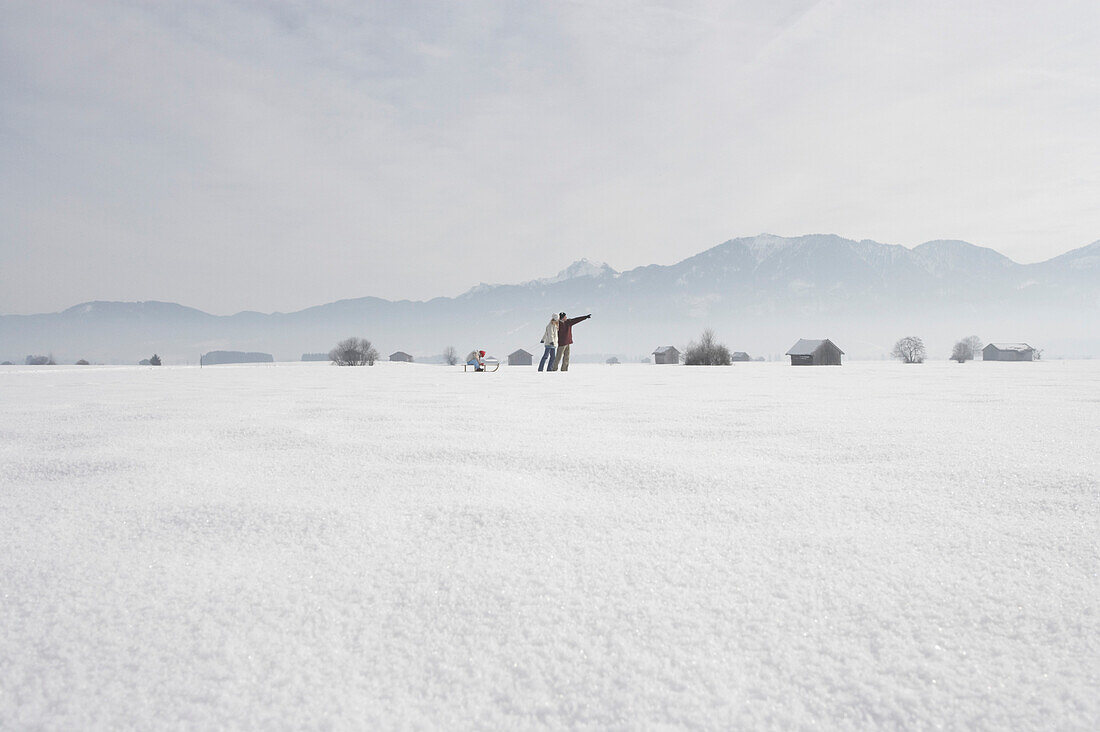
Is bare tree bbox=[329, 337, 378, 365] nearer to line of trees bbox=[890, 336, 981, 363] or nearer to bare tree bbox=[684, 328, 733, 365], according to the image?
bare tree bbox=[684, 328, 733, 365]

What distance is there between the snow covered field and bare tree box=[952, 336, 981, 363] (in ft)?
318

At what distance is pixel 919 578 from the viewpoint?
59.7 inches

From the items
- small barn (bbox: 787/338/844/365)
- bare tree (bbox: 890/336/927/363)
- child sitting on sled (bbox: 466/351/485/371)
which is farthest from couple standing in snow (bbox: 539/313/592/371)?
bare tree (bbox: 890/336/927/363)

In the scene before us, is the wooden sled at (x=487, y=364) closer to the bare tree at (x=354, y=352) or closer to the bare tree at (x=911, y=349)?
the bare tree at (x=354, y=352)

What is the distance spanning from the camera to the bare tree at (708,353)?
1914 inches

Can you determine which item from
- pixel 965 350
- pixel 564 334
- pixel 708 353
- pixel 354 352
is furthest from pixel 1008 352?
pixel 564 334

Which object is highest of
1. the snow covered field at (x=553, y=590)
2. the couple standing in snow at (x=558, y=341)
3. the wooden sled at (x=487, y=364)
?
the couple standing in snow at (x=558, y=341)

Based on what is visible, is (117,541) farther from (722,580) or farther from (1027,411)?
(1027,411)

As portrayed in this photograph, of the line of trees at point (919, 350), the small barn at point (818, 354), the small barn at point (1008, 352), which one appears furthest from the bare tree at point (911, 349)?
the small barn at point (818, 354)

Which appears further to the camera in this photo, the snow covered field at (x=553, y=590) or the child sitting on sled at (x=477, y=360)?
the child sitting on sled at (x=477, y=360)

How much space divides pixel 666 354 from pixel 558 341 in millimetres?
65337

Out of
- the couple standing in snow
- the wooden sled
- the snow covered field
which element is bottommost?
the snow covered field

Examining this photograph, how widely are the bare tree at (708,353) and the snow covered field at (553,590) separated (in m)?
47.1

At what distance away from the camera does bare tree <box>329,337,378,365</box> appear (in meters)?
52.4
